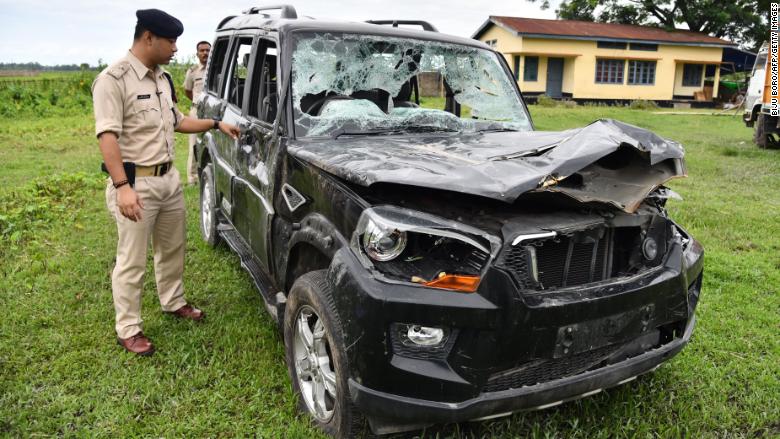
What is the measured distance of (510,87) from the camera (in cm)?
436

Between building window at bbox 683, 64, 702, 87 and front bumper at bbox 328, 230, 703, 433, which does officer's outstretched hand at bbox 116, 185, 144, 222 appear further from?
building window at bbox 683, 64, 702, 87

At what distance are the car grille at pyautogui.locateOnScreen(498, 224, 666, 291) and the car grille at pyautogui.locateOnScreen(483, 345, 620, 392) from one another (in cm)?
30

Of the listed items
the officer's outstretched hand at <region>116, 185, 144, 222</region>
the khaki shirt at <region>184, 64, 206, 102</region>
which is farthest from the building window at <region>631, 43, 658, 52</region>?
the officer's outstretched hand at <region>116, 185, 144, 222</region>

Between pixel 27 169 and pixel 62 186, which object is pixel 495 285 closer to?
pixel 62 186

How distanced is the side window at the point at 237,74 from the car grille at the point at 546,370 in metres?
2.84

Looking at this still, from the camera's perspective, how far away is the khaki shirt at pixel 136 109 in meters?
3.38

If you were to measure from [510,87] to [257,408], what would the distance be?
9.09 ft

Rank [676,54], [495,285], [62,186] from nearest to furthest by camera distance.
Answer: [495,285], [62,186], [676,54]

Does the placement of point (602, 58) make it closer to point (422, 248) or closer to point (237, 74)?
point (237, 74)

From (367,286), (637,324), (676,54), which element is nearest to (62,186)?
(367,286)

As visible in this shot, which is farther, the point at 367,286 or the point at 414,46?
the point at 414,46

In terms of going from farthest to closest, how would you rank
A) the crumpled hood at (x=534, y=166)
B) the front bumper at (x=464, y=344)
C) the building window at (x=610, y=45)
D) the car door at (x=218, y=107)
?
the building window at (x=610, y=45) < the car door at (x=218, y=107) < the crumpled hood at (x=534, y=166) < the front bumper at (x=464, y=344)

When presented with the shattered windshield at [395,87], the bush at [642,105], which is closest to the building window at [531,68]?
the bush at [642,105]

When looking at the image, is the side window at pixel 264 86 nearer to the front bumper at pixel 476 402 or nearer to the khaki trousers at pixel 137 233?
the khaki trousers at pixel 137 233
